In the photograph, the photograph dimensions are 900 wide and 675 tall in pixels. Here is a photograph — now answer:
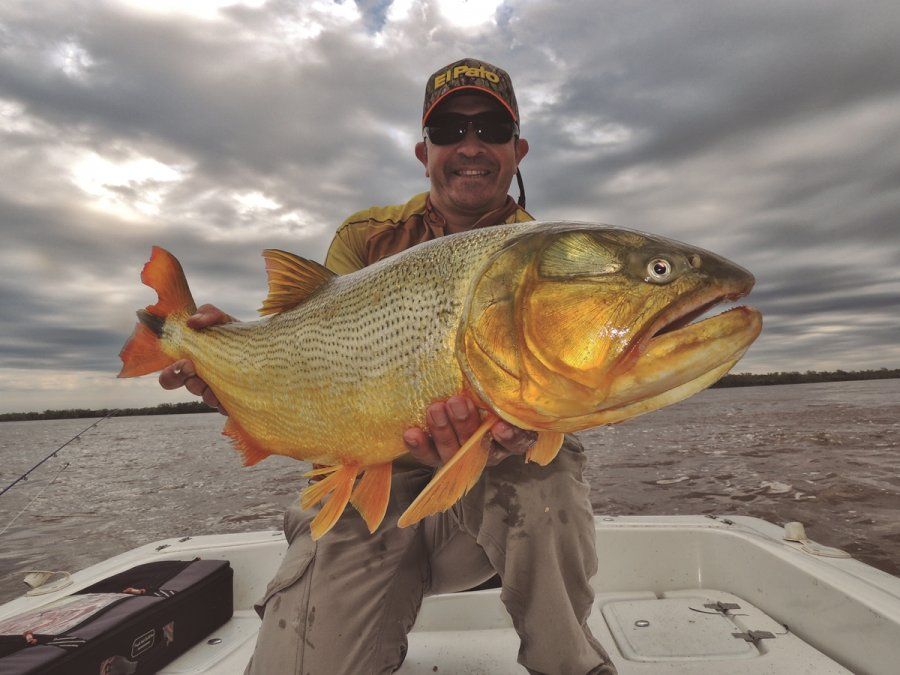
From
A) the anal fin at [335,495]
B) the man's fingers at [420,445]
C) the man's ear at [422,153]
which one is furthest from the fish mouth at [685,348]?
the man's ear at [422,153]

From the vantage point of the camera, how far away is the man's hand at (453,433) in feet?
6.63

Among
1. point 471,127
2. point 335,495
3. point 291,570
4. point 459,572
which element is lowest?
point 459,572

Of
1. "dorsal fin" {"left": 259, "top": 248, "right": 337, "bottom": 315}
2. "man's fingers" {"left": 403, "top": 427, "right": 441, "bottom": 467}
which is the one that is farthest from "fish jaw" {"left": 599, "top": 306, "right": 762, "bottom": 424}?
"dorsal fin" {"left": 259, "top": 248, "right": 337, "bottom": 315}

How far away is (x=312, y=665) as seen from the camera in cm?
250

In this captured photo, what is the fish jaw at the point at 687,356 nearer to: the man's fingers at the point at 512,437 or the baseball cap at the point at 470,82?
the man's fingers at the point at 512,437

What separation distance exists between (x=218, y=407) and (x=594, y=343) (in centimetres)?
236

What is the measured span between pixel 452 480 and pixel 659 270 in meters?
1.00

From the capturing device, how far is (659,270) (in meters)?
1.71

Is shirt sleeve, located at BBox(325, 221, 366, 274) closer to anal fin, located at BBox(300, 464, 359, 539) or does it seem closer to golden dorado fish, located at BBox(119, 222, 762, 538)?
golden dorado fish, located at BBox(119, 222, 762, 538)

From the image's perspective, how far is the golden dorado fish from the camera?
5.53 feet

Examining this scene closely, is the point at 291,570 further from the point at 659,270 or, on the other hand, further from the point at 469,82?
the point at 469,82

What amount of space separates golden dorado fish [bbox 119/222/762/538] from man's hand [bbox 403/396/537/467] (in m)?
0.04

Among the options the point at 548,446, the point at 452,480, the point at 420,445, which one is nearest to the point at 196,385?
the point at 420,445

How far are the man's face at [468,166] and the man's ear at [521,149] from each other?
0.29 metres
